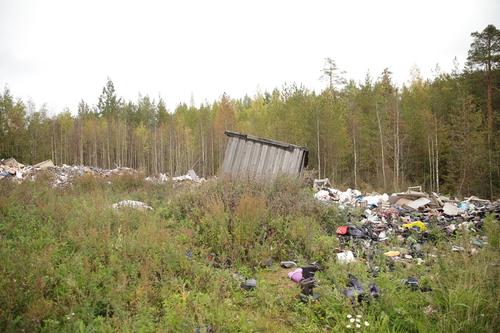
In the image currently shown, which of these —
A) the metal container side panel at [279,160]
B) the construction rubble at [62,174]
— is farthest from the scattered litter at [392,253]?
Result: the construction rubble at [62,174]

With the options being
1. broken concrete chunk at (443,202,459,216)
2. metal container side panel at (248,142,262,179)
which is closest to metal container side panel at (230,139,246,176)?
metal container side panel at (248,142,262,179)

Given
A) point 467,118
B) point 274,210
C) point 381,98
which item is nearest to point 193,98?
point 381,98

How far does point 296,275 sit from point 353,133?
19.5 meters

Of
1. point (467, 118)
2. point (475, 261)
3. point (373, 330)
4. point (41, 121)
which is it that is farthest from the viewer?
point (41, 121)

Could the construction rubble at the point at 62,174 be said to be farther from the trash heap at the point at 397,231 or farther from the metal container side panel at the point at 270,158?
the trash heap at the point at 397,231

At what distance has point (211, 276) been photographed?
13.3 ft

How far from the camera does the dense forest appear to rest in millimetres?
19156

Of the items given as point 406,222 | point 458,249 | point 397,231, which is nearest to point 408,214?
point 406,222

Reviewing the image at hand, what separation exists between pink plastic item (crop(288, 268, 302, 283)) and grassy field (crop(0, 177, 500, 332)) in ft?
0.38

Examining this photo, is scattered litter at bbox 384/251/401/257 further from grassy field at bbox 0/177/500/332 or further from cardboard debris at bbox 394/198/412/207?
cardboard debris at bbox 394/198/412/207

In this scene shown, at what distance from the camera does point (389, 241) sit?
19.8ft

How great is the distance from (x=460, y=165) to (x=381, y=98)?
7058 millimetres

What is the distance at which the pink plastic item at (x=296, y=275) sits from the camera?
4.29 m

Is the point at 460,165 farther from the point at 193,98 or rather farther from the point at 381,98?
the point at 193,98
